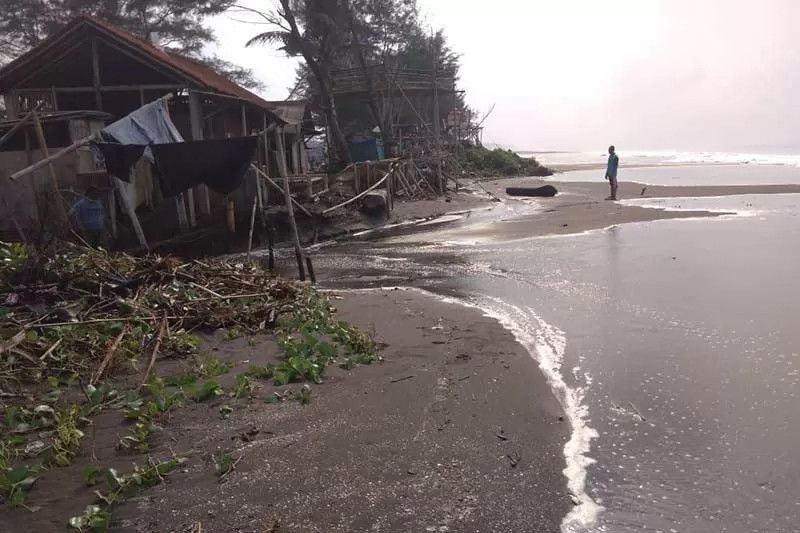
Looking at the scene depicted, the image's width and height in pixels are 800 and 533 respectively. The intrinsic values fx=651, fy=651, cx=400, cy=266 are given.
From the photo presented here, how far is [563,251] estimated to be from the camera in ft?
43.7

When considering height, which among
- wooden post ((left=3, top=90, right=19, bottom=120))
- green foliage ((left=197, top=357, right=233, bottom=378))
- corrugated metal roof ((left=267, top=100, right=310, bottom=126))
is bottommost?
green foliage ((left=197, top=357, right=233, bottom=378))

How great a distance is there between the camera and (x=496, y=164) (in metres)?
44.6

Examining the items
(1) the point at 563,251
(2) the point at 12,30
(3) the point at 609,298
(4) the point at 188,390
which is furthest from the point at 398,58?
(4) the point at 188,390

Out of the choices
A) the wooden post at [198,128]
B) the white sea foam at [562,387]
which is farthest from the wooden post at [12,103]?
the white sea foam at [562,387]

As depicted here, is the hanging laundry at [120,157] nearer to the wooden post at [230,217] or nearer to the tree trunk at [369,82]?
the wooden post at [230,217]

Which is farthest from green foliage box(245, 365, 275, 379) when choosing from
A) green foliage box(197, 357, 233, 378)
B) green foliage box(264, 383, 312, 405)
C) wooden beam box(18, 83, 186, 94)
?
wooden beam box(18, 83, 186, 94)

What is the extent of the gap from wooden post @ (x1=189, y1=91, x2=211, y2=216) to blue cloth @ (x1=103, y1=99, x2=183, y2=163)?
5.25 metres

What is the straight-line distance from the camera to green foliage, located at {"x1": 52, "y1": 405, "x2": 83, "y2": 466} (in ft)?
13.6

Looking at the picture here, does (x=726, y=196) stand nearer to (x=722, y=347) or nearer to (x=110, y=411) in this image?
(x=722, y=347)

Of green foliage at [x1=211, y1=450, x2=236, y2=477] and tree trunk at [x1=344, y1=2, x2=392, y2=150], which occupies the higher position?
tree trunk at [x1=344, y1=2, x2=392, y2=150]

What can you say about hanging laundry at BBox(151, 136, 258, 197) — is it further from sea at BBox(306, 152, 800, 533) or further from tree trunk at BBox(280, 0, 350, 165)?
tree trunk at BBox(280, 0, 350, 165)

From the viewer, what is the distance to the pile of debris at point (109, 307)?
5676 millimetres

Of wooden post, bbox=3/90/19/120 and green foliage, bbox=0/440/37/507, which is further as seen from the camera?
wooden post, bbox=3/90/19/120

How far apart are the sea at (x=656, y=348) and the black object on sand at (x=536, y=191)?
1180 cm
